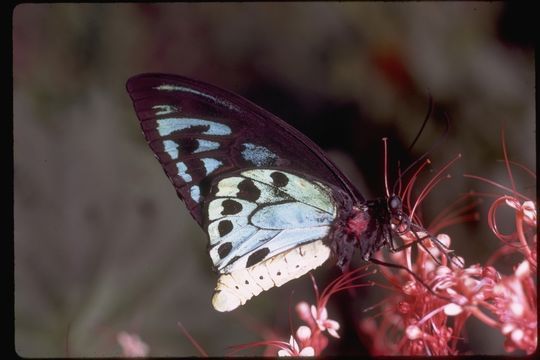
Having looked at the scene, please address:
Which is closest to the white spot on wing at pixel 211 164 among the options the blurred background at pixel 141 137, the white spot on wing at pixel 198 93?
the white spot on wing at pixel 198 93

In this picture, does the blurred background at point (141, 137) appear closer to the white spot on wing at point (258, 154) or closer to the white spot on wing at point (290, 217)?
the white spot on wing at point (290, 217)

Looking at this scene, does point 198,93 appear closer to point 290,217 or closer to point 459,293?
point 290,217

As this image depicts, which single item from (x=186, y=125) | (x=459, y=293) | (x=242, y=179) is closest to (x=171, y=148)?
(x=186, y=125)

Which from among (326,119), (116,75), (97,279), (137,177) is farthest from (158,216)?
(326,119)

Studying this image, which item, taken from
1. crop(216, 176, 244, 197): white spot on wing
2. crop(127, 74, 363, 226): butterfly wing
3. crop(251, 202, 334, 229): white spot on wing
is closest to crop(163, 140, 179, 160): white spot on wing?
crop(127, 74, 363, 226): butterfly wing

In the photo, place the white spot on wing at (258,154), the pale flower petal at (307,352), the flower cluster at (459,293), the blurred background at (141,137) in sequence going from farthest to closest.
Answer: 1. the blurred background at (141,137)
2. the white spot on wing at (258,154)
3. the pale flower petal at (307,352)
4. the flower cluster at (459,293)

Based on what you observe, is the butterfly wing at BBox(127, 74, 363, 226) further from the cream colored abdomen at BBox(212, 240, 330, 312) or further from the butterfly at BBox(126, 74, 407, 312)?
the cream colored abdomen at BBox(212, 240, 330, 312)
